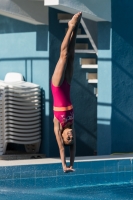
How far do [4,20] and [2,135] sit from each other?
2690 millimetres

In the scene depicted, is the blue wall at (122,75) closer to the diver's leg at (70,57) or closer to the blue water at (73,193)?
the blue water at (73,193)

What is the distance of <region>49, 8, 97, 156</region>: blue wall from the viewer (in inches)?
531

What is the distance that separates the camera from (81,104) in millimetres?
13953

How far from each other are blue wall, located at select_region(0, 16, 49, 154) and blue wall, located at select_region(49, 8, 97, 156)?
0.16 meters

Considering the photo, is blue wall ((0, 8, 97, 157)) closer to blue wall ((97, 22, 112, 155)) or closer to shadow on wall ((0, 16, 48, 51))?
shadow on wall ((0, 16, 48, 51))

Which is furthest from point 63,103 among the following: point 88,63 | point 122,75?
point 88,63

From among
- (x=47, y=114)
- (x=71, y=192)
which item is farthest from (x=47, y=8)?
(x=71, y=192)

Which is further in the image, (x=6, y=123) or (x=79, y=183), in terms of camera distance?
(x=6, y=123)

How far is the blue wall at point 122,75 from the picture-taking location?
1330 centimetres

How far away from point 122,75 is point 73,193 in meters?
3.24

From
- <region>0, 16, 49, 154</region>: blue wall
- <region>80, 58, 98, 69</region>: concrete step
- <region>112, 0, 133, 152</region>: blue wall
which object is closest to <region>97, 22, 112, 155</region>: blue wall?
<region>112, 0, 133, 152</region>: blue wall

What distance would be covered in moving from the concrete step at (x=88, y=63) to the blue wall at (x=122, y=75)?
75cm

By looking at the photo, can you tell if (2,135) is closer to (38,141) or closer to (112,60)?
(38,141)

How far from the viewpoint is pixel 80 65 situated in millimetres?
14062
